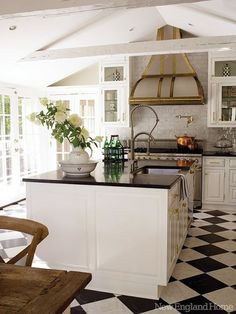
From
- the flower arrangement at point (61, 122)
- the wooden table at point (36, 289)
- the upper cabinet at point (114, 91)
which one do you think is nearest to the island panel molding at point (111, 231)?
the flower arrangement at point (61, 122)

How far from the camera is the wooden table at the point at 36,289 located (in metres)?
1.17

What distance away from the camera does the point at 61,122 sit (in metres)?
2.96

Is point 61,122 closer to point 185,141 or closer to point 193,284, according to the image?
point 193,284

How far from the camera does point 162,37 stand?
614cm

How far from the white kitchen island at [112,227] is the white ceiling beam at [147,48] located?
245cm

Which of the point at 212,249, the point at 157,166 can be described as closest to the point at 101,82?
the point at 157,166

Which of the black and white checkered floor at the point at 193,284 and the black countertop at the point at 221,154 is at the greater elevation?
the black countertop at the point at 221,154

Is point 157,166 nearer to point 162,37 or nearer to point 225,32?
point 225,32

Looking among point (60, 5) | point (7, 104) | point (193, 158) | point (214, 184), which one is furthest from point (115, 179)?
point (7, 104)

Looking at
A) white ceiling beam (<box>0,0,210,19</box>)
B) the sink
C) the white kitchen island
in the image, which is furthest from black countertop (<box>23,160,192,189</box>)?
white ceiling beam (<box>0,0,210,19</box>)

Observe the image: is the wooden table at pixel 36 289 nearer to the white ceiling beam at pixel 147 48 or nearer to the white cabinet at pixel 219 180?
the white ceiling beam at pixel 147 48

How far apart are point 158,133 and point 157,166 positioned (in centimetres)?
286

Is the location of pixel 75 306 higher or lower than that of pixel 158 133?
lower

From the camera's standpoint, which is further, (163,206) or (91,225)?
(91,225)
